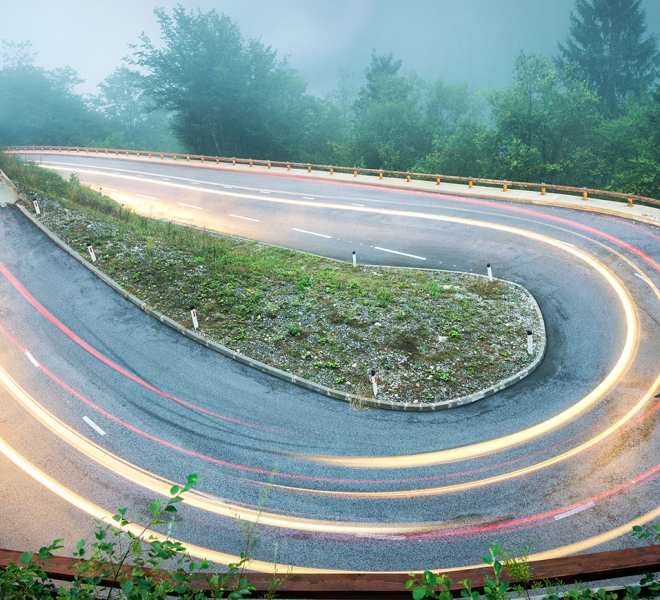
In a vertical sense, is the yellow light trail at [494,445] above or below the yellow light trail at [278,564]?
above

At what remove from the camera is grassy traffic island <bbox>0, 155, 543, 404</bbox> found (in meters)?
16.7

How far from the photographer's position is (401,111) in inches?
2015

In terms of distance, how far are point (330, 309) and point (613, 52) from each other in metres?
61.4

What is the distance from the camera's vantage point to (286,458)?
13320 millimetres

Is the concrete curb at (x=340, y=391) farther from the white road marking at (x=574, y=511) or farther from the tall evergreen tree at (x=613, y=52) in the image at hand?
the tall evergreen tree at (x=613, y=52)

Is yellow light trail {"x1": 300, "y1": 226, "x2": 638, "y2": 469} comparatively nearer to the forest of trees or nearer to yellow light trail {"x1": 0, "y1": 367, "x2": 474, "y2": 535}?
yellow light trail {"x1": 0, "y1": 367, "x2": 474, "y2": 535}

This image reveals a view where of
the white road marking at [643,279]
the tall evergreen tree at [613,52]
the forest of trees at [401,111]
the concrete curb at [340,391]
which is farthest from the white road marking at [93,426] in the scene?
the tall evergreen tree at [613,52]

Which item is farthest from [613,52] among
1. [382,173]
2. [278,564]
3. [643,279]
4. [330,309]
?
[278,564]

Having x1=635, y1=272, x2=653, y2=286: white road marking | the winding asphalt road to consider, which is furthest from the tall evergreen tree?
the winding asphalt road

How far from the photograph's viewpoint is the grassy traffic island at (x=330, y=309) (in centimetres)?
1672

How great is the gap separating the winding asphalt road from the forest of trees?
19.0 meters

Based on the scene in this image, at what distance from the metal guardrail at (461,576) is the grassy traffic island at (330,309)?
10989mm

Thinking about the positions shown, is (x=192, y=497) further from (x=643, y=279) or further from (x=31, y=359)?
(x=643, y=279)

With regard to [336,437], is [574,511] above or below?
below
